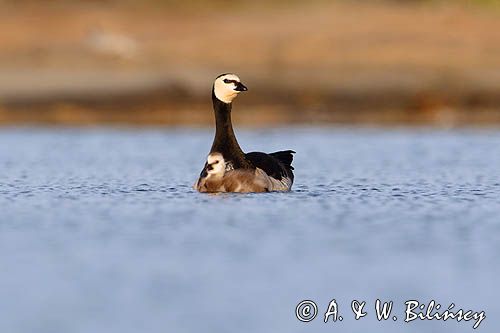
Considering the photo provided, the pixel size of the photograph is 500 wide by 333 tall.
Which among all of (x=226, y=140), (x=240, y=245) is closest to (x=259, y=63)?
(x=226, y=140)

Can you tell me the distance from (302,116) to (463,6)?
273 inches

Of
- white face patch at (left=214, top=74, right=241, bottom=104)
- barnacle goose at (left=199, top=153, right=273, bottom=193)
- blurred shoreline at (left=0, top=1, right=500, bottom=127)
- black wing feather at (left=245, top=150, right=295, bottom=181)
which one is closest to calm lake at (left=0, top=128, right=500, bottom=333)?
barnacle goose at (left=199, top=153, right=273, bottom=193)

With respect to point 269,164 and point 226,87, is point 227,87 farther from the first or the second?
point 269,164

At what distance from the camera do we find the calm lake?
344 inches

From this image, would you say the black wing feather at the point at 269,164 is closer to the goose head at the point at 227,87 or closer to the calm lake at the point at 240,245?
the calm lake at the point at 240,245

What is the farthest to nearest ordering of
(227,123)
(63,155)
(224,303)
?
1. (63,155)
2. (227,123)
3. (224,303)

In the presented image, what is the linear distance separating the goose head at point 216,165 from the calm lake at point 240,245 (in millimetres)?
223

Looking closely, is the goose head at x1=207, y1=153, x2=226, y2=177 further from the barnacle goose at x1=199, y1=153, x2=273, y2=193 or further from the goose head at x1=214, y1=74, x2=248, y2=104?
the goose head at x1=214, y1=74, x2=248, y2=104

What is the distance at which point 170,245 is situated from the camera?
36.4ft

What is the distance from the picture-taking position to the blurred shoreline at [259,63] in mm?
24875

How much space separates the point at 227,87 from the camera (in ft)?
46.5

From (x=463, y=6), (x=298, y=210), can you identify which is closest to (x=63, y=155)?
(x=298, y=210)

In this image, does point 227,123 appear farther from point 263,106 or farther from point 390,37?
point 390,37

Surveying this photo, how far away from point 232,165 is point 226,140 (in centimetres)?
32
